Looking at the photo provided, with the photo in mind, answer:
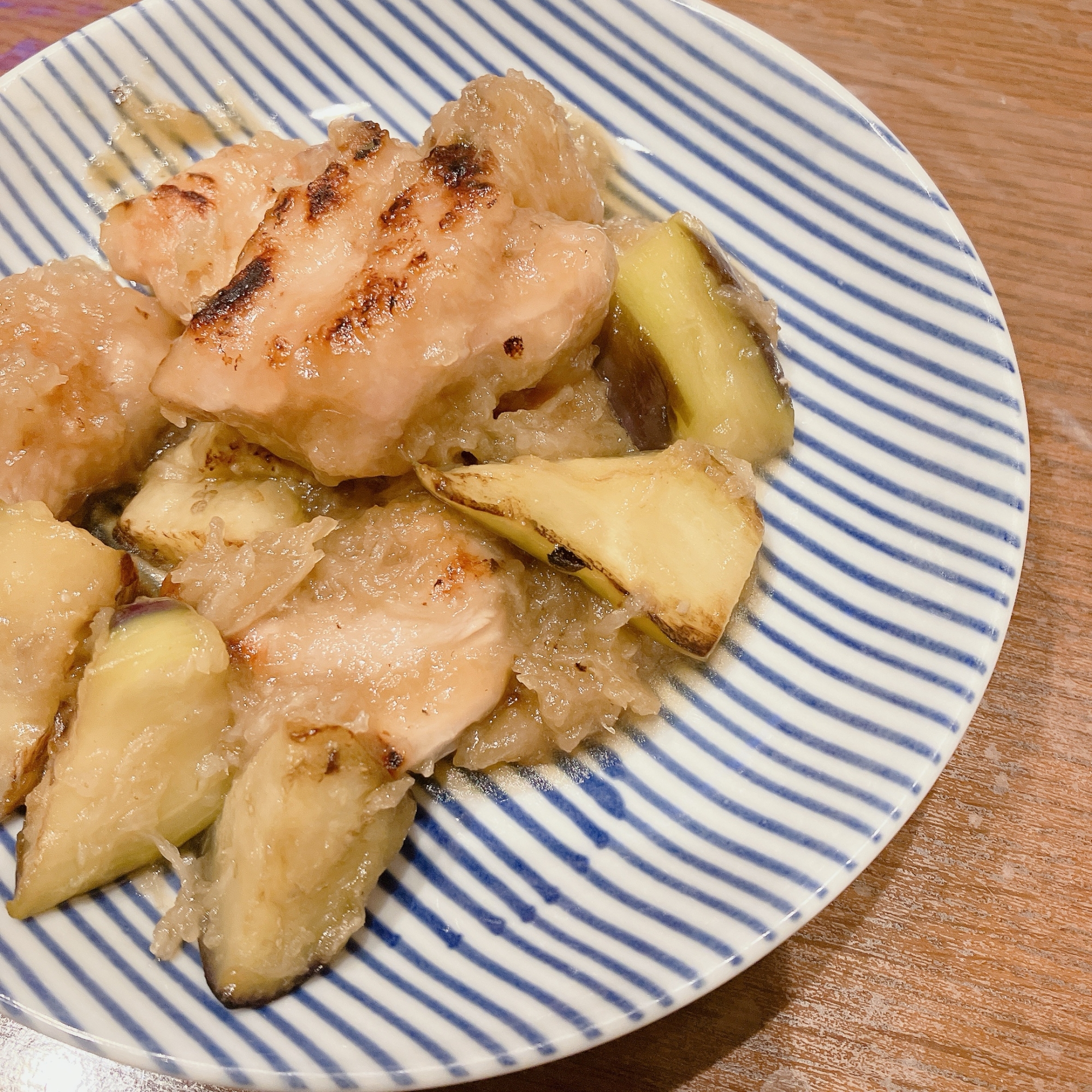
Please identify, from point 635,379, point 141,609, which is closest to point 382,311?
point 635,379

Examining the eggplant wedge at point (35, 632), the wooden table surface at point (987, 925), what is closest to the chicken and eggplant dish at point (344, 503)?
the eggplant wedge at point (35, 632)

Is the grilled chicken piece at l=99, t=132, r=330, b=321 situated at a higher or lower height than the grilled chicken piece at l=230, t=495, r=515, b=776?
higher

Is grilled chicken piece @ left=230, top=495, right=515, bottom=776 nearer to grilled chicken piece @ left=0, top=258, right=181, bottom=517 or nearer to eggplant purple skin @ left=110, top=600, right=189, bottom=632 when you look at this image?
eggplant purple skin @ left=110, top=600, right=189, bottom=632

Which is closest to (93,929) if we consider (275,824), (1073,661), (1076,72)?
(275,824)

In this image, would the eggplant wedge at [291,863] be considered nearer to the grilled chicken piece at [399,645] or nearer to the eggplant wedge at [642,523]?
the grilled chicken piece at [399,645]

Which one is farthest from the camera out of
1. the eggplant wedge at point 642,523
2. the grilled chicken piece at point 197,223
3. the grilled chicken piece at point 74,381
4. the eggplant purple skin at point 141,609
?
the grilled chicken piece at point 197,223

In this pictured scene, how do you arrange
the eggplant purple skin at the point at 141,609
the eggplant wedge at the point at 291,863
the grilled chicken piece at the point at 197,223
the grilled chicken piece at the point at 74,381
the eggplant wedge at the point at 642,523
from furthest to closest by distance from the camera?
the grilled chicken piece at the point at 197,223 < the grilled chicken piece at the point at 74,381 < the eggplant wedge at the point at 642,523 < the eggplant purple skin at the point at 141,609 < the eggplant wedge at the point at 291,863

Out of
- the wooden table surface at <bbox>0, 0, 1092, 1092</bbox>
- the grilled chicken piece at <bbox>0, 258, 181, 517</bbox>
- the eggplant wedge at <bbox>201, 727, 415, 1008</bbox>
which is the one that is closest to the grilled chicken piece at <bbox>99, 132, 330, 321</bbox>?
the grilled chicken piece at <bbox>0, 258, 181, 517</bbox>
